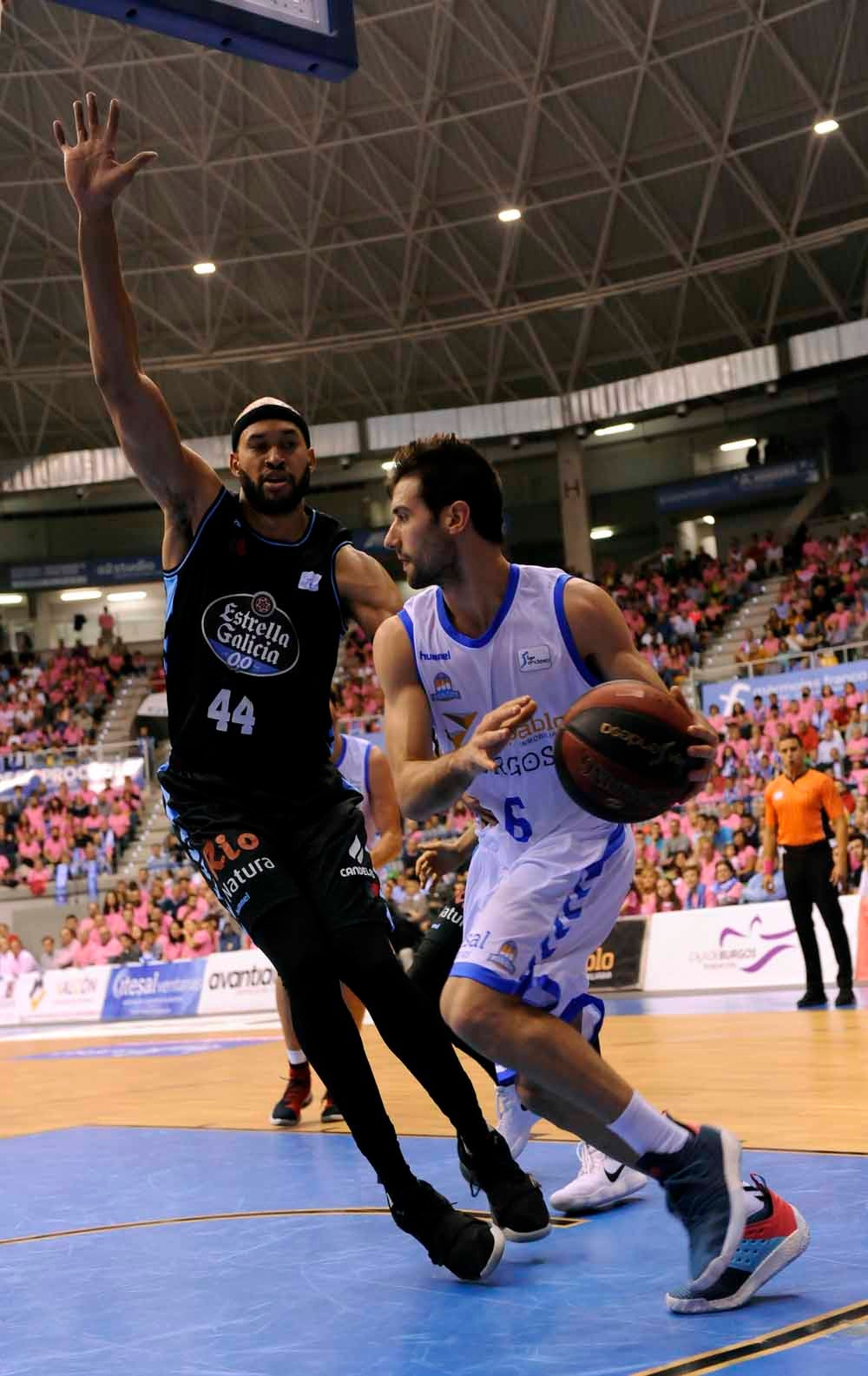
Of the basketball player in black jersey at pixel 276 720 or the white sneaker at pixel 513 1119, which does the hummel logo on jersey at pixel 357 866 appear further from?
the white sneaker at pixel 513 1119

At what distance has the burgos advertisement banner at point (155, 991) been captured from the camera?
17.7 meters

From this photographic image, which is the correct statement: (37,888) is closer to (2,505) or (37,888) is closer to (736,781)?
(736,781)

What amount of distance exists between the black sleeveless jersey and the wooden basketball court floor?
4.40 ft

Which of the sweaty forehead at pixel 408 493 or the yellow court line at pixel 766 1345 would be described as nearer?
the yellow court line at pixel 766 1345

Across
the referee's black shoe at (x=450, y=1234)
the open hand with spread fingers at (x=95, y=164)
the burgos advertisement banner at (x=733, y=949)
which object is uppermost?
the open hand with spread fingers at (x=95, y=164)

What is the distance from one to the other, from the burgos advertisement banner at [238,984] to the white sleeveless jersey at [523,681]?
43.0ft

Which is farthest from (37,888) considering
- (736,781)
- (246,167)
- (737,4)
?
(737,4)

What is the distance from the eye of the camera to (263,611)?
4223 millimetres

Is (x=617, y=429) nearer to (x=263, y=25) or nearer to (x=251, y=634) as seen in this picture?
(x=263, y=25)

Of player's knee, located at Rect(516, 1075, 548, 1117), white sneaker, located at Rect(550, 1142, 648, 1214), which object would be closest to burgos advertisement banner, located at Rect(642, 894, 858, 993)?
white sneaker, located at Rect(550, 1142, 648, 1214)

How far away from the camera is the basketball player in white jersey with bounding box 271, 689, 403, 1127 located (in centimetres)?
686

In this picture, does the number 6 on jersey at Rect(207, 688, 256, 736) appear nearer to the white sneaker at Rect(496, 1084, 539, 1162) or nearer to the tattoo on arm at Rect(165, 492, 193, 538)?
the tattoo on arm at Rect(165, 492, 193, 538)

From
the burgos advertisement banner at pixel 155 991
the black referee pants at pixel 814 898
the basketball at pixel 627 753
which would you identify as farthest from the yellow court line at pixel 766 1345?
the burgos advertisement banner at pixel 155 991

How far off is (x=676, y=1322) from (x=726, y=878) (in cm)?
1235
